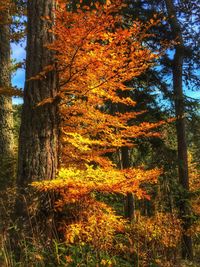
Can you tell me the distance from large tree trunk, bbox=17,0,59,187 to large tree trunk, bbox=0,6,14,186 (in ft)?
13.2

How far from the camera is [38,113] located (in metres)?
5.96

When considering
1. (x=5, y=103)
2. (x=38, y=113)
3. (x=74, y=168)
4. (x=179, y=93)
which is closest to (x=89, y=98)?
(x=38, y=113)

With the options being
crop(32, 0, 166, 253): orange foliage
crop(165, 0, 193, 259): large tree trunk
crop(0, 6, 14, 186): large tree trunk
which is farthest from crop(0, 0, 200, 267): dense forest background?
crop(165, 0, 193, 259): large tree trunk

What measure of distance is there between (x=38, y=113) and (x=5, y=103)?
507 cm

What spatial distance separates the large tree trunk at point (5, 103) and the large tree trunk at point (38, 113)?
13.2 feet

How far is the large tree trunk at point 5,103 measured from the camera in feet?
33.7

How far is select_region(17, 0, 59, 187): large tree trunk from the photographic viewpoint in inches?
230

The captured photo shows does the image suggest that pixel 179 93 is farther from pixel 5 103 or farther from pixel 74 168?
pixel 74 168

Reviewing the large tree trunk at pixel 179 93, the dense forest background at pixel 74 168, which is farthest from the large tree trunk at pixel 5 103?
the large tree trunk at pixel 179 93

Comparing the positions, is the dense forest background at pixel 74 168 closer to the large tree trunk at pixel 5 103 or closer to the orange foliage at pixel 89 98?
the orange foliage at pixel 89 98

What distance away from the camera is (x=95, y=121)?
674 centimetres

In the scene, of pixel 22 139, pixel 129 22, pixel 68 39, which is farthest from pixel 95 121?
pixel 129 22

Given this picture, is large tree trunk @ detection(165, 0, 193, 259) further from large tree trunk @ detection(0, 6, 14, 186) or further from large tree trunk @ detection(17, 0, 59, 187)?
large tree trunk @ detection(17, 0, 59, 187)

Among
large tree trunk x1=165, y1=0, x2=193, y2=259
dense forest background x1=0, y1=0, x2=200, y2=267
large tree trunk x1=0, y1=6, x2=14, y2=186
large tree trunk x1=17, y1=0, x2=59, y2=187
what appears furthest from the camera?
large tree trunk x1=165, y1=0, x2=193, y2=259
